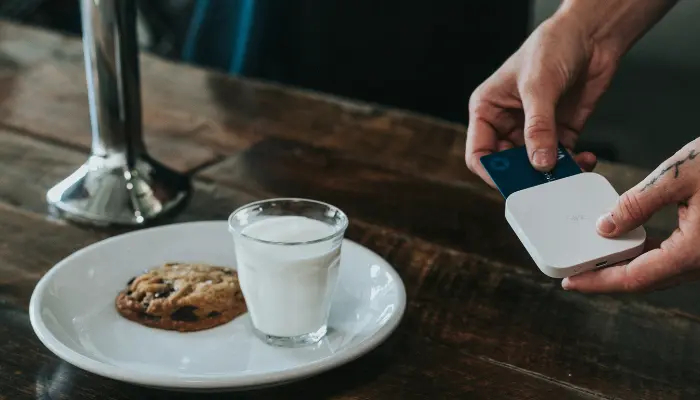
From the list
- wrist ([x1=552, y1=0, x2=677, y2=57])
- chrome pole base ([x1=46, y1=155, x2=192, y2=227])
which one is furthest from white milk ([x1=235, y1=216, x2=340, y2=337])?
wrist ([x1=552, y1=0, x2=677, y2=57])

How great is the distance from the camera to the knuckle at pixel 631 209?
2.42ft

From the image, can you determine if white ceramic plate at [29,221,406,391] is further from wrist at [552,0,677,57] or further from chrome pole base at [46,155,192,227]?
wrist at [552,0,677,57]

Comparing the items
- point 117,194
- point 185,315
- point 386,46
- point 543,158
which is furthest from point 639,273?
point 386,46

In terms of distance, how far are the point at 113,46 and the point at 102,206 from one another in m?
0.18

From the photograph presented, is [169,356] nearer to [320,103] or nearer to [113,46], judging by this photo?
[113,46]

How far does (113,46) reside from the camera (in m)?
0.98

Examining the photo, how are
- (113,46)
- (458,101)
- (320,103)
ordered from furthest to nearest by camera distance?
1. (458,101)
2. (320,103)
3. (113,46)

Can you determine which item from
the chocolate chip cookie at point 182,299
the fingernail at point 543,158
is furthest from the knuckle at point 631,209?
the chocolate chip cookie at point 182,299

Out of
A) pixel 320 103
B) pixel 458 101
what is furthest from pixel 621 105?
pixel 320 103

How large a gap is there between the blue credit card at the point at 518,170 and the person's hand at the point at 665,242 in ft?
0.31

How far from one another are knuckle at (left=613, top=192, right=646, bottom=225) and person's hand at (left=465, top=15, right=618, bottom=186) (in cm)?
11

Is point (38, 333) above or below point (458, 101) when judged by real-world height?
above

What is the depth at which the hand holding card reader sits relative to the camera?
2.43 feet

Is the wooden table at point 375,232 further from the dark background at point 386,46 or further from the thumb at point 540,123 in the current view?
the dark background at point 386,46
